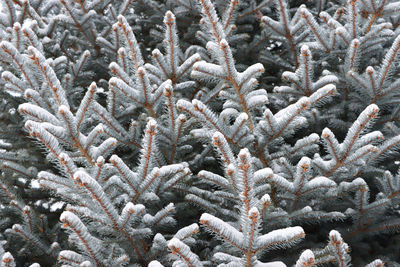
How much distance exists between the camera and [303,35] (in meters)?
3.49

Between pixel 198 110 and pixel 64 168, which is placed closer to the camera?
pixel 64 168

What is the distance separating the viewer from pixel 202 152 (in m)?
3.02

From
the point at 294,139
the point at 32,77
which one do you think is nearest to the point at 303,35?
the point at 294,139

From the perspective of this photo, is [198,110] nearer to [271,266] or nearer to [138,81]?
[138,81]

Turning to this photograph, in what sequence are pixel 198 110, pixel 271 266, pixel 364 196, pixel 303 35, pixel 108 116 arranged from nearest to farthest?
pixel 271 266 < pixel 198 110 < pixel 364 196 < pixel 108 116 < pixel 303 35

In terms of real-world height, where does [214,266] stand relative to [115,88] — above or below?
below

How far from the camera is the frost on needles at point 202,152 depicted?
2.10m

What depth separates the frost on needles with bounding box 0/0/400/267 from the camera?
82.7 inches

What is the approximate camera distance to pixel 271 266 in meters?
1.89

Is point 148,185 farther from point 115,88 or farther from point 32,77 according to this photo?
point 32,77

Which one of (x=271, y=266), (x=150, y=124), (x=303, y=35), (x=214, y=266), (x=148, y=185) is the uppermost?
(x=303, y=35)

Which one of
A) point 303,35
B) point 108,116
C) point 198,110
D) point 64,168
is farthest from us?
point 303,35

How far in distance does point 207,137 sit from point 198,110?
0.35 metres

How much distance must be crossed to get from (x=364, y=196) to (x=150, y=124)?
151cm
